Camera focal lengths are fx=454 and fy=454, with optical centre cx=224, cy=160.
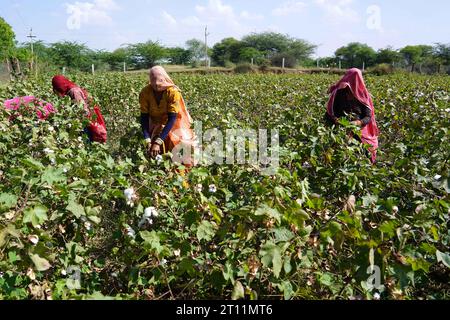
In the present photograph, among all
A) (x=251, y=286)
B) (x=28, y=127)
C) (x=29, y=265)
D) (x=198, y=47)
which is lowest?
(x=251, y=286)

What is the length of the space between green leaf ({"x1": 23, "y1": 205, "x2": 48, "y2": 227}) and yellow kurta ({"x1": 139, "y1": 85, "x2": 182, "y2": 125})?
1.78m

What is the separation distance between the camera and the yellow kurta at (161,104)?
3.05 m

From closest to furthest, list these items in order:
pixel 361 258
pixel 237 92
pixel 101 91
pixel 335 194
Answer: pixel 361 258 → pixel 335 194 → pixel 237 92 → pixel 101 91

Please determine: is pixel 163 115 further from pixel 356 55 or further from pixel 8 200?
pixel 356 55

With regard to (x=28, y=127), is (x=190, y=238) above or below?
below

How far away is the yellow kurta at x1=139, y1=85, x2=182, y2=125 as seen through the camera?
3.05 m

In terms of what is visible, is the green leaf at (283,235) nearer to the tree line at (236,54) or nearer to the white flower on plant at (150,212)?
the white flower on plant at (150,212)

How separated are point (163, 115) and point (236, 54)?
50882 mm

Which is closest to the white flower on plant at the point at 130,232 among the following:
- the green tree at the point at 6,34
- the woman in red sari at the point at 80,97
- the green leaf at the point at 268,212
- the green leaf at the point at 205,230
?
the green leaf at the point at 205,230

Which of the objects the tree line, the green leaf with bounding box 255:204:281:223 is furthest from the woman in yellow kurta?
the tree line

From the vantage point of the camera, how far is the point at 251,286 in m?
1.38

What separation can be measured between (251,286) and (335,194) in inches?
32.4
